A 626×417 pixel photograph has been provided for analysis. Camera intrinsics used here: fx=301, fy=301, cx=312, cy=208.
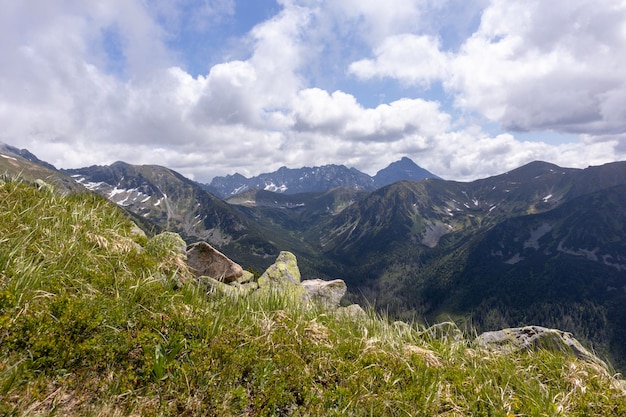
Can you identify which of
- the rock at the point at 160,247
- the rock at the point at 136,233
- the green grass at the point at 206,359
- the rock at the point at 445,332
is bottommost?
the rock at the point at 445,332

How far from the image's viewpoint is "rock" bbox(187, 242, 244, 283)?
13.5m

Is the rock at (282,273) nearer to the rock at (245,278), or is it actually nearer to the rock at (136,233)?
the rock at (245,278)

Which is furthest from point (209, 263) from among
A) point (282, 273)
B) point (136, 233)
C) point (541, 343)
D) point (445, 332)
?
point (541, 343)

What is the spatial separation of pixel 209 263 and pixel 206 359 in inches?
364

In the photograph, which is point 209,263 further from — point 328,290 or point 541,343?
point 541,343

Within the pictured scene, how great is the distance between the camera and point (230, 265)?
48.0ft

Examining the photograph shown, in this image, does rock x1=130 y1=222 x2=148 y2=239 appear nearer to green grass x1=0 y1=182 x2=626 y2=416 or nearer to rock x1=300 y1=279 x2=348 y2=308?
green grass x1=0 y1=182 x2=626 y2=416

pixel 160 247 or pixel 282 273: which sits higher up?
pixel 160 247

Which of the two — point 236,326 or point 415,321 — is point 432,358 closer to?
point 415,321

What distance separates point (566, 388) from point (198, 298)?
8282 millimetres

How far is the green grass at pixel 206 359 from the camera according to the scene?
4359 mm

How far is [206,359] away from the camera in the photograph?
16.8ft

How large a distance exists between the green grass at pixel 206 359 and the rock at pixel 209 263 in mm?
5418

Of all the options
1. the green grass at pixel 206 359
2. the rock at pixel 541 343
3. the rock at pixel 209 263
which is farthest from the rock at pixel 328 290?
the green grass at pixel 206 359
